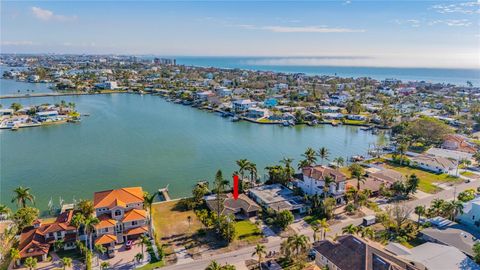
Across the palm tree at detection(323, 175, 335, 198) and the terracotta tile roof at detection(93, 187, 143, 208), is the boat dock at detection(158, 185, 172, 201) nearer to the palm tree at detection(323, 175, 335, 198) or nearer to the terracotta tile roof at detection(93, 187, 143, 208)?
the terracotta tile roof at detection(93, 187, 143, 208)

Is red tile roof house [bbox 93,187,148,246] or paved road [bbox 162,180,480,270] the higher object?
red tile roof house [bbox 93,187,148,246]

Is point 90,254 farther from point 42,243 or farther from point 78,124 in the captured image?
point 78,124

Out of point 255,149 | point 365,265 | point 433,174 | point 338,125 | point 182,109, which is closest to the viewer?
point 365,265

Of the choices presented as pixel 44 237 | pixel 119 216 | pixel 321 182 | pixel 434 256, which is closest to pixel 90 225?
pixel 119 216

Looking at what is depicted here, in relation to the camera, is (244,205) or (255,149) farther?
(255,149)

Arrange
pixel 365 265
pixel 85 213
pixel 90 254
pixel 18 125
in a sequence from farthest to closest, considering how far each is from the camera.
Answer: pixel 18 125 → pixel 85 213 → pixel 90 254 → pixel 365 265

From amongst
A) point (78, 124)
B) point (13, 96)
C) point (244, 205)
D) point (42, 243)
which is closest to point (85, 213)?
point (42, 243)

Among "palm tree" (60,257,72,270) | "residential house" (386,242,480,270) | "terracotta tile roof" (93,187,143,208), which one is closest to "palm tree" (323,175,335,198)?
"residential house" (386,242,480,270)

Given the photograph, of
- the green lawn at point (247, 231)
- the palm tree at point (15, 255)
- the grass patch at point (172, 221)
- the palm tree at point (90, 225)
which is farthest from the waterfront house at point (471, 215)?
the palm tree at point (15, 255)
